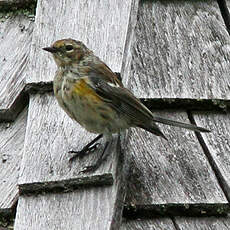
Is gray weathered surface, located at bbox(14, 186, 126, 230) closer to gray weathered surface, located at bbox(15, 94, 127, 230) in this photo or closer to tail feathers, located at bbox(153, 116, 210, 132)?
gray weathered surface, located at bbox(15, 94, 127, 230)

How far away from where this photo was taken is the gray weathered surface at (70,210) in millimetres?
2262

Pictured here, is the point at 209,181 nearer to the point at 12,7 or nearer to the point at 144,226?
the point at 144,226

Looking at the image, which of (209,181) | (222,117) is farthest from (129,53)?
(209,181)

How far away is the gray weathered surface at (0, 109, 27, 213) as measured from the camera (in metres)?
2.51

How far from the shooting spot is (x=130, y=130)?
9.82 ft

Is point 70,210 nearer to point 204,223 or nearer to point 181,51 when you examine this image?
point 204,223

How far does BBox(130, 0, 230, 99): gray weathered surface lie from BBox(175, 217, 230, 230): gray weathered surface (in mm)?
600

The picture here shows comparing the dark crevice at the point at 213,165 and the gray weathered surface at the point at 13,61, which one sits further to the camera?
the gray weathered surface at the point at 13,61

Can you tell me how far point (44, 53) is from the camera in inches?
118

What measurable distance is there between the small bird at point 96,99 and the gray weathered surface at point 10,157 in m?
0.19

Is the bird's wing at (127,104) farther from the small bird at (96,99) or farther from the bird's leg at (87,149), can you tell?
the bird's leg at (87,149)

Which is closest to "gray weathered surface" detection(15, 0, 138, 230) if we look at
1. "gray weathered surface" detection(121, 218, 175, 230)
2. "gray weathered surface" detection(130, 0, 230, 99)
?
"gray weathered surface" detection(121, 218, 175, 230)

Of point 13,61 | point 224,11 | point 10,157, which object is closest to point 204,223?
point 10,157

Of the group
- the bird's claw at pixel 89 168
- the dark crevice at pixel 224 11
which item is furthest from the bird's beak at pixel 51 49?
the dark crevice at pixel 224 11
